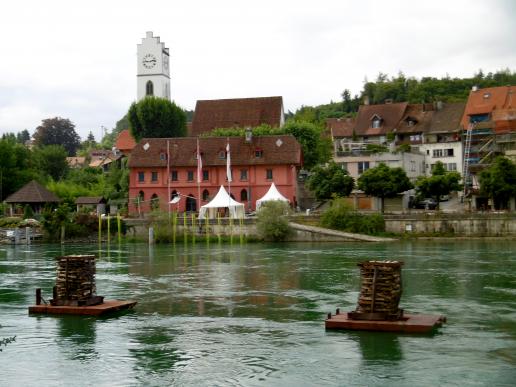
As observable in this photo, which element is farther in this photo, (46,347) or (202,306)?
(202,306)

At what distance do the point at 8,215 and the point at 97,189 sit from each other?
63.8 feet

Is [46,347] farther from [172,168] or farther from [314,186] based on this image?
[172,168]

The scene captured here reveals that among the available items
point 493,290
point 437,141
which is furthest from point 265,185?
point 493,290

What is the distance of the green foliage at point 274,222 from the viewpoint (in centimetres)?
7738

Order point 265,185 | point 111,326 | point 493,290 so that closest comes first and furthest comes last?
1. point 111,326
2. point 493,290
3. point 265,185

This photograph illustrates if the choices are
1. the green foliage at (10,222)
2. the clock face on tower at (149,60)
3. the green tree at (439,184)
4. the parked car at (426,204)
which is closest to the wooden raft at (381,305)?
the green tree at (439,184)

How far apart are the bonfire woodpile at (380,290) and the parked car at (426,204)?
62.9 m

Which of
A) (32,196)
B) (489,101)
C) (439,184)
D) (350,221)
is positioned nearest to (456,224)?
(439,184)

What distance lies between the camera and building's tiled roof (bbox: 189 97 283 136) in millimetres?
111375

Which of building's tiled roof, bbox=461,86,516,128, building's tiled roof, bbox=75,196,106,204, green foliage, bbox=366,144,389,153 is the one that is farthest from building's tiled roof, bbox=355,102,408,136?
building's tiled roof, bbox=75,196,106,204

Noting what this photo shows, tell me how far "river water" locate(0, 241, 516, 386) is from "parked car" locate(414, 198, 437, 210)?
129 feet

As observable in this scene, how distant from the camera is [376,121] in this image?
381 feet

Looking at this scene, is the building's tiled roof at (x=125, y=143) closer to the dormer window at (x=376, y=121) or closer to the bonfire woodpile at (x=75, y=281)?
the dormer window at (x=376, y=121)

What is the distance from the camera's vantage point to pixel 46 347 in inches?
937
